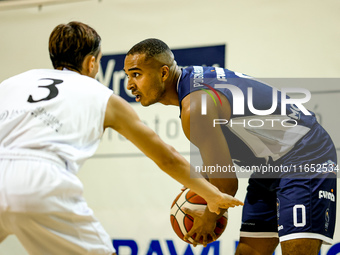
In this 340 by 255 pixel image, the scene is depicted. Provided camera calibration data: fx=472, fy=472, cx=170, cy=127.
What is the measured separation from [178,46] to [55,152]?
3150 millimetres

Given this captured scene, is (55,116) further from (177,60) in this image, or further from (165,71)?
(177,60)

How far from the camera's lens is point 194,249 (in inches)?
181

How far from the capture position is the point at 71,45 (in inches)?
94.0

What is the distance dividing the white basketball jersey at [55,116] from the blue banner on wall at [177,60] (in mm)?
2751

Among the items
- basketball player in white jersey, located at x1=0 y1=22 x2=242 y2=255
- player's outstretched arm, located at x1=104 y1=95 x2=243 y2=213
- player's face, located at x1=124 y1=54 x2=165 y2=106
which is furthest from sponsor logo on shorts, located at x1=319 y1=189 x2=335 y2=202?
player's face, located at x1=124 y1=54 x2=165 y2=106

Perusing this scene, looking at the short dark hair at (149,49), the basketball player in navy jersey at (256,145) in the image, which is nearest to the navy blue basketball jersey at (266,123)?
the basketball player in navy jersey at (256,145)

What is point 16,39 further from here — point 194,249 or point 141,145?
point 141,145

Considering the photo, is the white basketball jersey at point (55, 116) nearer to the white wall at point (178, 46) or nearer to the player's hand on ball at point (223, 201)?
the player's hand on ball at point (223, 201)

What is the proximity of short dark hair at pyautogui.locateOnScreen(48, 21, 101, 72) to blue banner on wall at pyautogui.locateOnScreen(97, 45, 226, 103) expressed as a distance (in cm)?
258

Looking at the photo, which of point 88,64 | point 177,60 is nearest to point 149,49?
point 88,64

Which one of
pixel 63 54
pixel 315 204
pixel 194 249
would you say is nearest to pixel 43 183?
pixel 63 54

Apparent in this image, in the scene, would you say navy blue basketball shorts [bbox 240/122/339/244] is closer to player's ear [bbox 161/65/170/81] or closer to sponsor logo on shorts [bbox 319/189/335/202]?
sponsor logo on shorts [bbox 319/189/335/202]

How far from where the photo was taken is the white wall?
14.8ft

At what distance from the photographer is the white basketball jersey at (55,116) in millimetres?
2084
